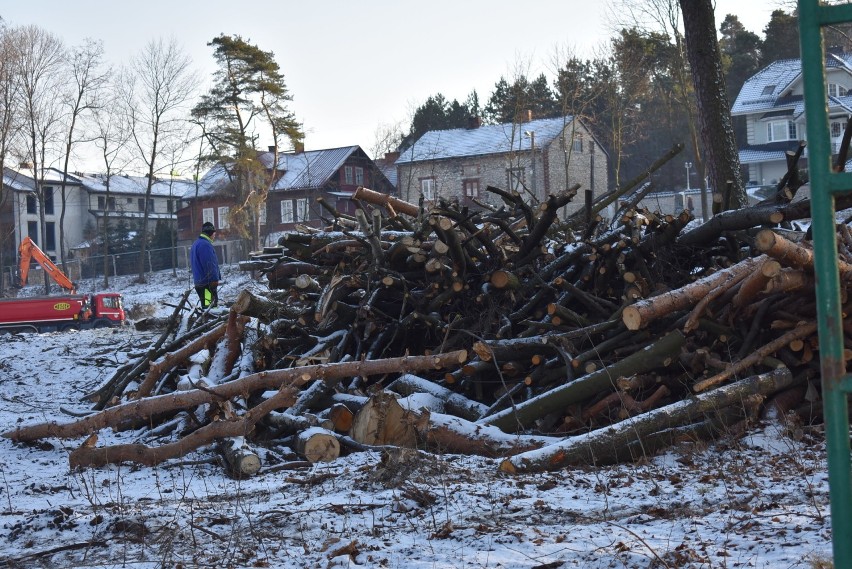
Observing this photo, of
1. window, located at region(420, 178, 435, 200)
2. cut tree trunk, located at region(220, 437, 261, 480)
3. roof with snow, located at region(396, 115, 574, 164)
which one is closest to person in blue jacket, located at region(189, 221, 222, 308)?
cut tree trunk, located at region(220, 437, 261, 480)

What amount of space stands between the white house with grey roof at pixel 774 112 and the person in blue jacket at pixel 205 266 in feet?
154

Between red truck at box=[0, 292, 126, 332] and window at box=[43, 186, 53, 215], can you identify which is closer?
red truck at box=[0, 292, 126, 332]

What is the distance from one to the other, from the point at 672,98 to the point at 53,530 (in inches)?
2174

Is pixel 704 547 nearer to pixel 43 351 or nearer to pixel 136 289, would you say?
pixel 43 351

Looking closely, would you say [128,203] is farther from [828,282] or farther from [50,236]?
[828,282]

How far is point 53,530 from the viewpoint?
5.24m

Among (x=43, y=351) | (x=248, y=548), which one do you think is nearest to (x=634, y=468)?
(x=248, y=548)

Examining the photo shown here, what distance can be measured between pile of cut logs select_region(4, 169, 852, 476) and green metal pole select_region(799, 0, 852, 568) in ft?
11.6

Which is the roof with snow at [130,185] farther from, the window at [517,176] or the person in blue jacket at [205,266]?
the person in blue jacket at [205,266]

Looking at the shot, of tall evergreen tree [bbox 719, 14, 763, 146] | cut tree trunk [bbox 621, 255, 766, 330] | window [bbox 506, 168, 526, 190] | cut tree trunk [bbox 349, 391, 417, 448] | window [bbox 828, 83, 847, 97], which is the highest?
tall evergreen tree [bbox 719, 14, 763, 146]

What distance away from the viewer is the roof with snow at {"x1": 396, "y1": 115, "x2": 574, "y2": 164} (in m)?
51.5

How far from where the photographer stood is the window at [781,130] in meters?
56.9

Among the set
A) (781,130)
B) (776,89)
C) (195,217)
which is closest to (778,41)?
(776,89)

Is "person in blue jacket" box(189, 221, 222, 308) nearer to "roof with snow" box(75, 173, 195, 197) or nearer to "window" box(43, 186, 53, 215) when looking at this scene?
"roof with snow" box(75, 173, 195, 197)
